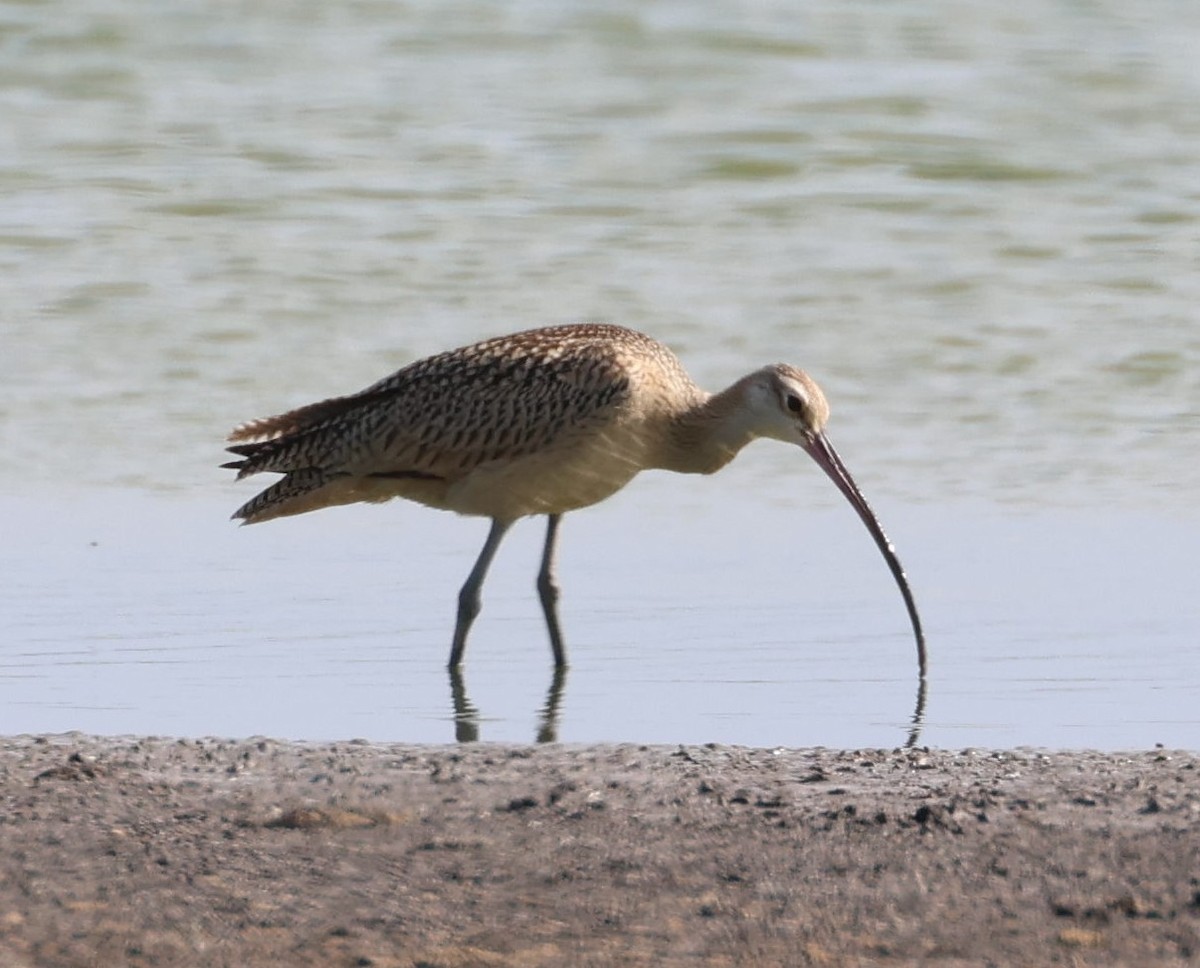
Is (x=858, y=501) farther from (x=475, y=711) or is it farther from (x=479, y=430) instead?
(x=475, y=711)

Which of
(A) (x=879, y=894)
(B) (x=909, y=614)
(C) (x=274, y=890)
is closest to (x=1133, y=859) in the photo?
(A) (x=879, y=894)

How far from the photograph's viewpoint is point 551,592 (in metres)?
6.93

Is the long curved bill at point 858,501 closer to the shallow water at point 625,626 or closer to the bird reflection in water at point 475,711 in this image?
the shallow water at point 625,626

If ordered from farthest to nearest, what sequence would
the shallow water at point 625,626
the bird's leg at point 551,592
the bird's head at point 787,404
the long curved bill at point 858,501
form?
the bird's head at point 787,404 → the long curved bill at point 858,501 → the bird's leg at point 551,592 → the shallow water at point 625,626

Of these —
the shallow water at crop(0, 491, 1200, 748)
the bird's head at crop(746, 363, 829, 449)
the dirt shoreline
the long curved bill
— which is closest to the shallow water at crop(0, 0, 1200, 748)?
the shallow water at crop(0, 491, 1200, 748)

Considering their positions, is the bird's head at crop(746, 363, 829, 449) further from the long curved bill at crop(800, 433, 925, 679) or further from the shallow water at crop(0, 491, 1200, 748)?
the shallow water at crop(0, 491, 1200, 748)

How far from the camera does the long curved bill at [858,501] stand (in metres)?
6.83

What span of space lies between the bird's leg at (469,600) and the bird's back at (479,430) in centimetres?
21

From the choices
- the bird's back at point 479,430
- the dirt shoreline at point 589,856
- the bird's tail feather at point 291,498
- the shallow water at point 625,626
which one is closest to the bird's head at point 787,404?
the bird's back at point 479,430

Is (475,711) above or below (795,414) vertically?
below

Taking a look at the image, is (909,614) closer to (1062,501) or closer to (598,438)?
(598,438)

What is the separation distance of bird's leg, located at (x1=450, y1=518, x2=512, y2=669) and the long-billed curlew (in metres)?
0.02

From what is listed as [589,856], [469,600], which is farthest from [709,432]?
[589,856]

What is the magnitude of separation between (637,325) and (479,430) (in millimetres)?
3102
